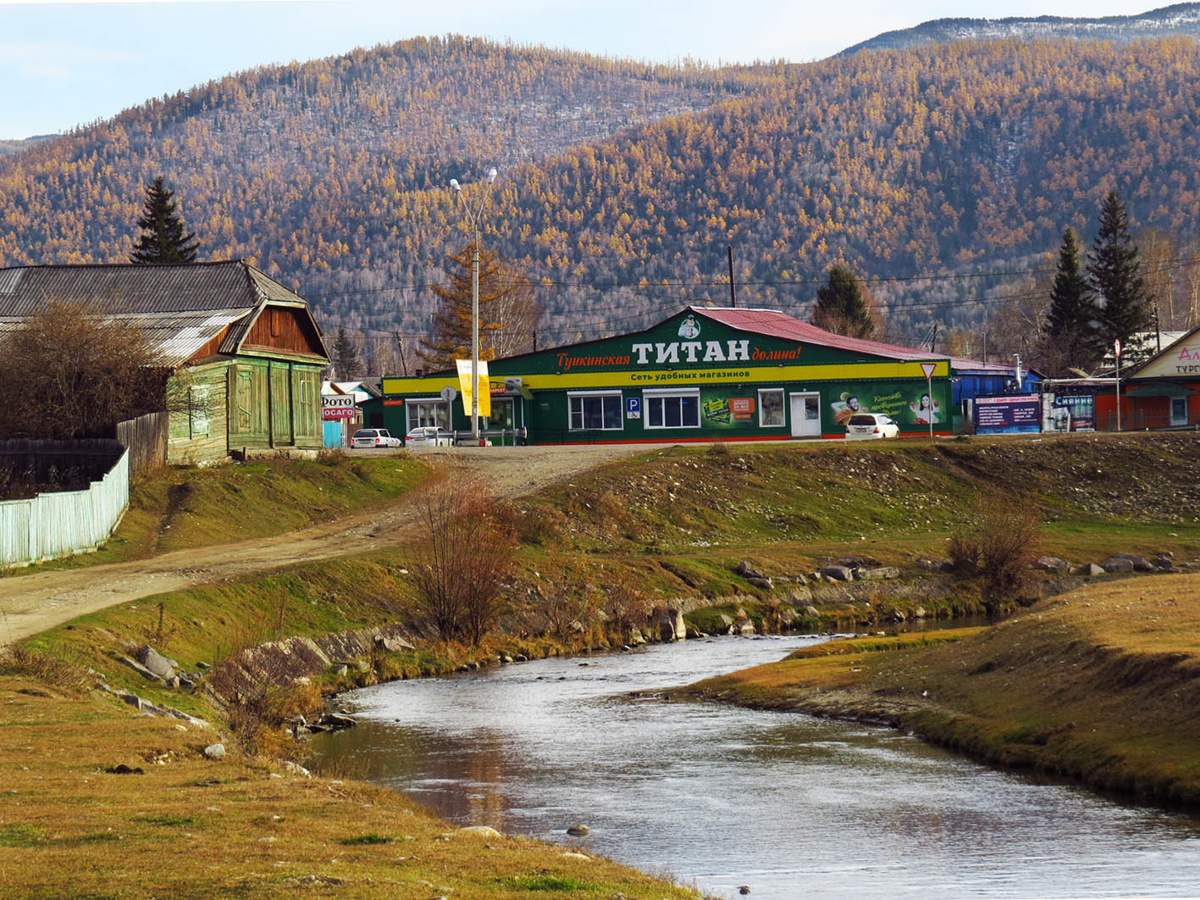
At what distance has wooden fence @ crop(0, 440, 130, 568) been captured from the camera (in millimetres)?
35938

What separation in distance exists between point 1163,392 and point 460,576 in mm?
58985

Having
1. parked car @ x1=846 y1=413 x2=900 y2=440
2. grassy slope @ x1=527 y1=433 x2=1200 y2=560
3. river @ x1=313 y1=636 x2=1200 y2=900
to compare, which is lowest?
river @ x1=313 y1=636 x2=1200 y2=900

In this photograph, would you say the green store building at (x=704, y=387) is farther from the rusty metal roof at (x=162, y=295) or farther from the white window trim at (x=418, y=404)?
the rusty metal roof at (x=162, y=295)

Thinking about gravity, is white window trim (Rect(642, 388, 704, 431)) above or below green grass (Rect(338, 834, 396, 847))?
above

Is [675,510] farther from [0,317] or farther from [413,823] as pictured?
[413,823]

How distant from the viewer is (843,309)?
12719cm

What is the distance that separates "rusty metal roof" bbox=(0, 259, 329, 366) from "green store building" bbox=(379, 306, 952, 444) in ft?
60.2

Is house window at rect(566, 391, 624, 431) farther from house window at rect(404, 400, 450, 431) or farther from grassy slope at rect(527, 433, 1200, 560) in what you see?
grassy slope at rect(527, 433, 1200, 560)

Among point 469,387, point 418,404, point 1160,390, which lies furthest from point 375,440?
point 1160,390

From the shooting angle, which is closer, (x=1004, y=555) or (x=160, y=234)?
(x=1004, y=555)

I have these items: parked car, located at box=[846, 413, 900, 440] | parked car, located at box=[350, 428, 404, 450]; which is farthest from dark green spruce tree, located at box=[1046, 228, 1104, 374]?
parked car, located at box=[350, 428, 404, 450]

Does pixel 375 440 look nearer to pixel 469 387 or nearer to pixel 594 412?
pixel 594 412

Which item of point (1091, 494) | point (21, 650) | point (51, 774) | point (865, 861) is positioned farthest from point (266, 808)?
point (1091, 494)

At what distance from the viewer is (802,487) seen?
6128 cm
